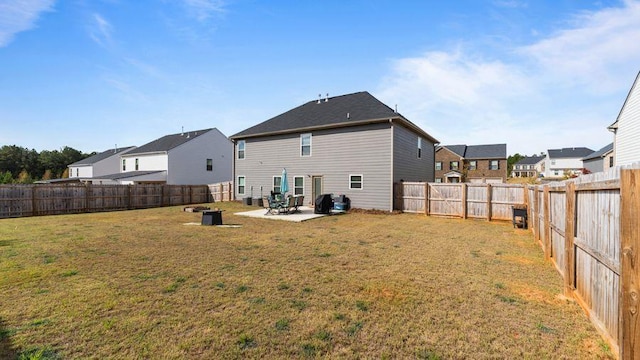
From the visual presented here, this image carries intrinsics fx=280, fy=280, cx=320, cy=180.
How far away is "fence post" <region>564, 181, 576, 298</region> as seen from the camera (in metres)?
4.27

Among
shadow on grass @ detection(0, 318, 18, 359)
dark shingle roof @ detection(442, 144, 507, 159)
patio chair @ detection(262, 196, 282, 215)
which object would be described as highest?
dark shingle roof @ detection(442, 144, 507, 159)

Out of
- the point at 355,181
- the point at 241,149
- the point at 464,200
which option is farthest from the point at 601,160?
the point at 241,149

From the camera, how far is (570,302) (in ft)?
14.0

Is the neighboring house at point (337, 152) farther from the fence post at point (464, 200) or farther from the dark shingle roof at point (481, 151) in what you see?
the dark shingle roof at point (481, 151)

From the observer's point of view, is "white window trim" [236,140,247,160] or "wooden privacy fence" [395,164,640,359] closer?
"wooden privacy fence" [395,164,640,359]

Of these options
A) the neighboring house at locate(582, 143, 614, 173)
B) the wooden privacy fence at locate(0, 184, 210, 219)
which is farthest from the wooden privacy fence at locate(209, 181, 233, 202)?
the neighboring house at locate(582, 143, 614, 173)

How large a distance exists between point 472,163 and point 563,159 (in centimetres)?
4210

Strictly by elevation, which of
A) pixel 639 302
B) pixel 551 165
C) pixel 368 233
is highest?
pixel 551 165

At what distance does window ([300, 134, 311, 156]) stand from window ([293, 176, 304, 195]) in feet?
5.81

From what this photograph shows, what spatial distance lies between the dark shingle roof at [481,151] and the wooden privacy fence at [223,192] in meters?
34.4

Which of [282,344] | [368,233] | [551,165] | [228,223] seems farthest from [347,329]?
[551,165]

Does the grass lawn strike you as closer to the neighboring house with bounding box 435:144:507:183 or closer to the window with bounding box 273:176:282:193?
the window with bounding box 273:176:282:193

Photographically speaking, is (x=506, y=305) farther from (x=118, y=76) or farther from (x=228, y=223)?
(x=118, y=76)

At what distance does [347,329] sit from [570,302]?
3586 millimetres
